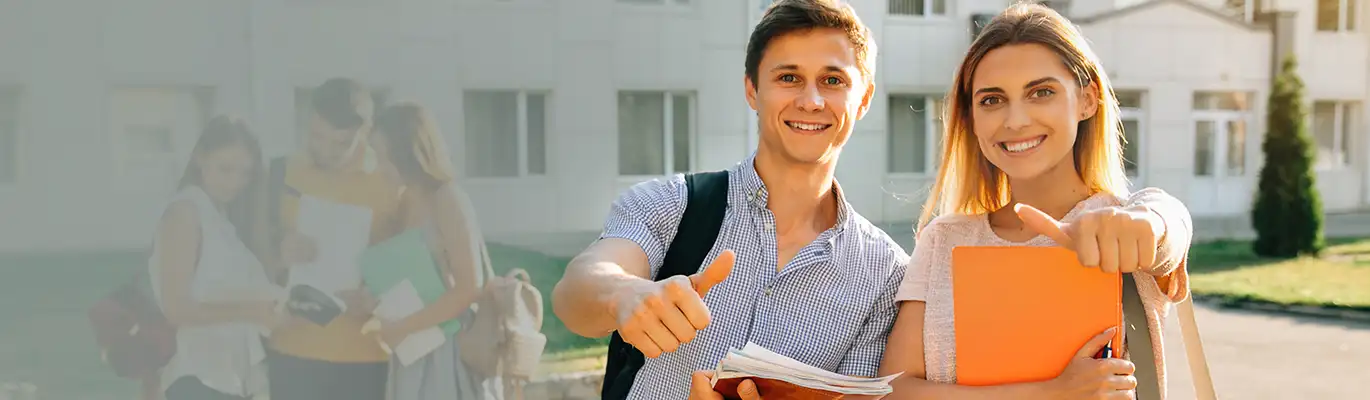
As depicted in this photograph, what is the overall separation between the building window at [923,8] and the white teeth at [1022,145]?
390 centimetres

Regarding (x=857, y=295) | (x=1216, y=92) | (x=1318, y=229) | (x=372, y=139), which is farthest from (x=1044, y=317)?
(x=1216, y=92)

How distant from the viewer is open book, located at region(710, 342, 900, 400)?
1.15 metres

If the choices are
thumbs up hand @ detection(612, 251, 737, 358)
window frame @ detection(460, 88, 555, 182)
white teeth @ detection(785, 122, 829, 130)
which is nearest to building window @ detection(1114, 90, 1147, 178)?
window frame @ detection(460, 88, 555, 182)

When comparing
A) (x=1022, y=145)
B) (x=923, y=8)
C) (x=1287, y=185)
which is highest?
(x=923, y=8)

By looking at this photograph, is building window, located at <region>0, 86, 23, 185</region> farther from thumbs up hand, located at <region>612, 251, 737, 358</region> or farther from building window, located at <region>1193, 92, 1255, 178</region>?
building window, located at <region>1193, 92, 1255, 178</region>

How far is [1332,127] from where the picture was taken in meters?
12.9

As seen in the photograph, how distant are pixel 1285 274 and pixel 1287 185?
1.81m

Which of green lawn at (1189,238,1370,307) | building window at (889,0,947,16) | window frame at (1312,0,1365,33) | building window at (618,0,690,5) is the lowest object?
green lawn at (1189,238,1370,307)

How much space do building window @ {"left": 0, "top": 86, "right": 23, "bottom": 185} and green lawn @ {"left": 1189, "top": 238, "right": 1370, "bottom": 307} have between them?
725 cm

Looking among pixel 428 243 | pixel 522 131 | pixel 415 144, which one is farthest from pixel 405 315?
pixel 522 131

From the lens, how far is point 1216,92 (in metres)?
11.6

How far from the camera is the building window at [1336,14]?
12.6m

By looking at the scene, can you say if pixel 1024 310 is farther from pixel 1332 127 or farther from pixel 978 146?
pixel 1332 127

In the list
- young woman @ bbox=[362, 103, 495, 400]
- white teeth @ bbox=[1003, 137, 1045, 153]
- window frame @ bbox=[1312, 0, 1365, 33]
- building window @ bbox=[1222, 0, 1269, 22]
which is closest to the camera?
white teeth @ bbox=[1003, 137, 1045, 153]
